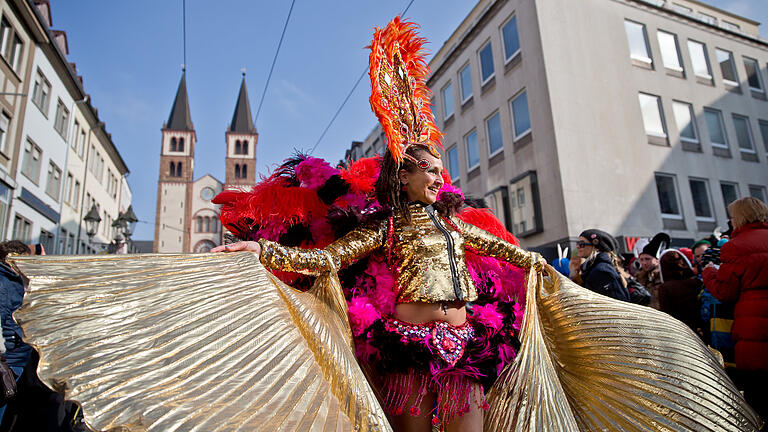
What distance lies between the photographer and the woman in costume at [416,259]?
2035 mm

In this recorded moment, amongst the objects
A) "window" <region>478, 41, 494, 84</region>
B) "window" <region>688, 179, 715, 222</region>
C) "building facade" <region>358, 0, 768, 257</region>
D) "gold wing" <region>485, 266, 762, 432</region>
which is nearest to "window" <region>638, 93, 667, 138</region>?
"building facade" <region>358, 0, 768, 257</region>

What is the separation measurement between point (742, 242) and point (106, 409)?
12.0ft

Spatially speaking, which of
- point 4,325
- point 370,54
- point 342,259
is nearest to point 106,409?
point 342,259

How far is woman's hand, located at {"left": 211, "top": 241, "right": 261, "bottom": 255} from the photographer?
6.02 ft

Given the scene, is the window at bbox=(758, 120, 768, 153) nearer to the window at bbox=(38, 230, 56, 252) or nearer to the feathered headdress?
the feathered headdress

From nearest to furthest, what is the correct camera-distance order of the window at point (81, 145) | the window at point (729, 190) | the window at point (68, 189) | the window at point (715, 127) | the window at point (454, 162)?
the window at point (729, 190), the window at point (715, 127), the window at point (454, 162), the window at point (68, 189), the window at point (81, 145)

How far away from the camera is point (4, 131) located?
13945mm

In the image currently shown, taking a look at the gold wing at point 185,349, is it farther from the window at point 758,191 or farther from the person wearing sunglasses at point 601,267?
the window at point 758,191

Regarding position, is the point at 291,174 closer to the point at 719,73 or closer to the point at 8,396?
the point at 8,396

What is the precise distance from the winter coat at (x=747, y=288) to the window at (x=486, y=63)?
550 inches

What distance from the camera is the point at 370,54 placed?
2457 millimetres

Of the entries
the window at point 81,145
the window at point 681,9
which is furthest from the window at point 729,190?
the window at point 81,145

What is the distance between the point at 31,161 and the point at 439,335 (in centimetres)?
1858

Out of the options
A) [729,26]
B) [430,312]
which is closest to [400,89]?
[430,312]
